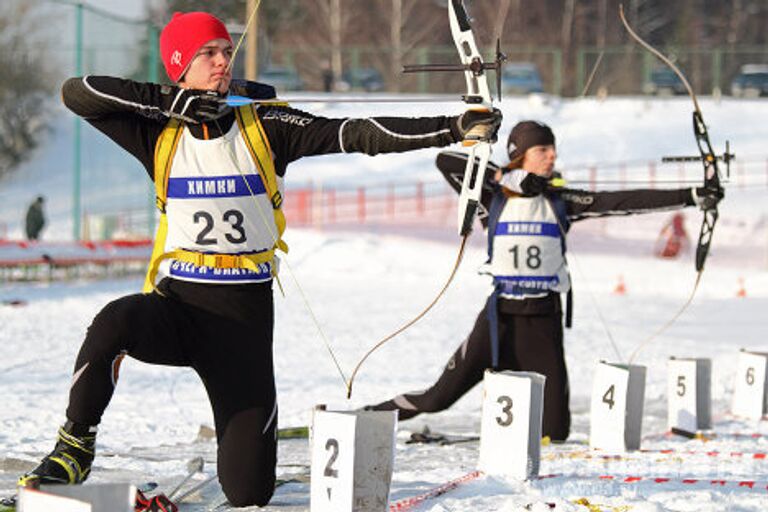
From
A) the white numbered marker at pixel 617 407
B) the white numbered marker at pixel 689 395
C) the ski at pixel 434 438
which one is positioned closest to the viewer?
the white numbered marker at pixel 617 407

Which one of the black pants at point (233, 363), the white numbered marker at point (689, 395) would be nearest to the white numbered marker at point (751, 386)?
the white numbered marker at point (689, 395)

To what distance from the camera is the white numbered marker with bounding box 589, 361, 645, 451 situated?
26.8 ft

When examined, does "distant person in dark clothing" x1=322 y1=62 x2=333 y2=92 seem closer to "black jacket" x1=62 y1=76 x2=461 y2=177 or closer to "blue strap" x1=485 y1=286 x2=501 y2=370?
"blue strap" x1=485 y1=286 x2=501 y2=370

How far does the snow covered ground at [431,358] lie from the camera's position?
273 inches

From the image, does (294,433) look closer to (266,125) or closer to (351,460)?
(266,125)

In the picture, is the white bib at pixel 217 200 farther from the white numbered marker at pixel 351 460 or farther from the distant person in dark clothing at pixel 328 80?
the distant person in dark clothing at pixel 328 80

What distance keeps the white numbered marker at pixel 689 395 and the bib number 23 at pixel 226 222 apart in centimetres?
359

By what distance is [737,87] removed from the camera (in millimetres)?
46688

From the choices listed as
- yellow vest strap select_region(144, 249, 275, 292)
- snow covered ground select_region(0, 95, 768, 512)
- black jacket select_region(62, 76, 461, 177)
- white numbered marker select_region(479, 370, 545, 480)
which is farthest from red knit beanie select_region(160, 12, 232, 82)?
white numbered marker select_region(479, 370, 545, 480)

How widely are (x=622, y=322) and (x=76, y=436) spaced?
11853mm

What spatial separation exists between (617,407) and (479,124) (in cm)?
292

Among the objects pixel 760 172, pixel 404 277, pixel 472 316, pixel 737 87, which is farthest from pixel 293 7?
pixel 472 316

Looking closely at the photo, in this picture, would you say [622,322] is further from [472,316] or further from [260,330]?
[260,330]

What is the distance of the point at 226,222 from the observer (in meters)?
6.06
